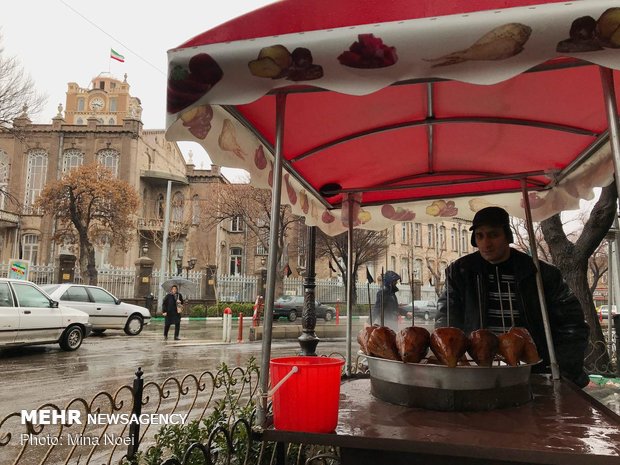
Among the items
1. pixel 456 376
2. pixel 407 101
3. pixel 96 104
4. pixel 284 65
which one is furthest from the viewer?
pixel 96 104

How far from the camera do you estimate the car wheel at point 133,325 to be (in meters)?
16.6

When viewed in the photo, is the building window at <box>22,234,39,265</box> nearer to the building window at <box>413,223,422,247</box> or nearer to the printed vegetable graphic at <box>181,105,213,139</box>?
the building window at <box>413,223,422,247</box>

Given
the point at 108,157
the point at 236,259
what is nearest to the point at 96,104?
the point at 108,157

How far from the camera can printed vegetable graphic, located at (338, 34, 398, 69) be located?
1489mm

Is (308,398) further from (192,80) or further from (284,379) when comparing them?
(192,80)

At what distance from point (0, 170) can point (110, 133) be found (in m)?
9.67

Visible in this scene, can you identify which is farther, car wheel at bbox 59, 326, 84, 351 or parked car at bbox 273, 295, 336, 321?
parked car at bbox 273, 295, 336, 321

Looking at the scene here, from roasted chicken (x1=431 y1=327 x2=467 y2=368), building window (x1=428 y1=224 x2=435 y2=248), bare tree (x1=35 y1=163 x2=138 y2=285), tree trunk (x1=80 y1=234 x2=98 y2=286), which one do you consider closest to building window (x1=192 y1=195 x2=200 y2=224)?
bare tree (x1=35 y1=163 x2=138 y2=285)

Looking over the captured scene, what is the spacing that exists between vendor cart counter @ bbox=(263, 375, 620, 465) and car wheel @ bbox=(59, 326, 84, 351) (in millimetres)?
12000

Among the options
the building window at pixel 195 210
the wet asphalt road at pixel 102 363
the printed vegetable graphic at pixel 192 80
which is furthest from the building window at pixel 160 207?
the printed vegetable graphic at pixel 192 80

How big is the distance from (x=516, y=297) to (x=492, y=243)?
44 cm

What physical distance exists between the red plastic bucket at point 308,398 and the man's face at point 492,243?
2.00m

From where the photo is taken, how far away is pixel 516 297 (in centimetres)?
321

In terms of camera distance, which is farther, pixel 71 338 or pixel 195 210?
pixel 195 210
